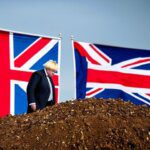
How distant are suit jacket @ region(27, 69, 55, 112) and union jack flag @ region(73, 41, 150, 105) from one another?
293 cm

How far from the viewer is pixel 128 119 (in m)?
11.0

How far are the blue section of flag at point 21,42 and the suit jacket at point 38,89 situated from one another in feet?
8.72

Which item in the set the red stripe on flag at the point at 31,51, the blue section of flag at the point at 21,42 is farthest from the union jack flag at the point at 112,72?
the blue section of flag at the point at 21,42

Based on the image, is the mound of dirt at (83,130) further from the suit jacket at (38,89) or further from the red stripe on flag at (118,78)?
the red stripe on flag at (118,78)

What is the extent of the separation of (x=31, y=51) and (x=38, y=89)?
292 centimetres

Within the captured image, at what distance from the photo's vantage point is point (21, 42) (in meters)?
17.5

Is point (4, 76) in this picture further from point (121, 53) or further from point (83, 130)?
point (83, 130)

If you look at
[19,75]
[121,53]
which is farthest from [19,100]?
[121,53]

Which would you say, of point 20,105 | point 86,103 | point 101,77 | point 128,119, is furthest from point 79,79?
point 128,119

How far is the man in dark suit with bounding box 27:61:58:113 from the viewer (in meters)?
14.8

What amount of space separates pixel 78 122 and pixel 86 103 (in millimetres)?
1487

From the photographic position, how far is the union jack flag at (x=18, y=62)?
1700 cm

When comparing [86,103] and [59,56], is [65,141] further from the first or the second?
[59,56]

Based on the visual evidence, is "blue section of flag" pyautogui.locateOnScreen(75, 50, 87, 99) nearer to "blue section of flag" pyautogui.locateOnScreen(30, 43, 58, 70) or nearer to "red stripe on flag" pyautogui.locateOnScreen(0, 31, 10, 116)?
"blue section of flag" pyautogui.locateOnScreen(30, 43, 58, 70)
